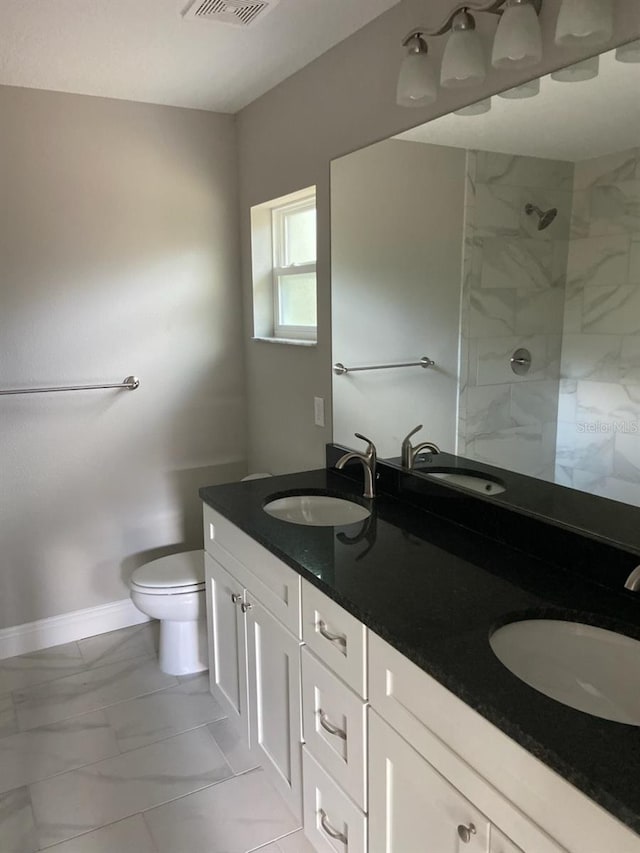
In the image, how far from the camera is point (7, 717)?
2443 mm

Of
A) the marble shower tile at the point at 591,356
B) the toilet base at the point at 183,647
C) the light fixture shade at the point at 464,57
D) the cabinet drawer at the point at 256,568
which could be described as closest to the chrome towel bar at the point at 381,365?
the marble shower tile at the point at 591,356

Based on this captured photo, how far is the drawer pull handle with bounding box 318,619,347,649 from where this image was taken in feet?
4.90

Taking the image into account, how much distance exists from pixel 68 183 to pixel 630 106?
2170 millimetres

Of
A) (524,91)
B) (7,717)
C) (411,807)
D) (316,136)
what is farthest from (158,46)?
(7,717)

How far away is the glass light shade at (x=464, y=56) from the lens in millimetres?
1602

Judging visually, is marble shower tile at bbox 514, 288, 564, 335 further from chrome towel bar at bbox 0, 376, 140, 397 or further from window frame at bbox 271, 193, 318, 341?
chrome towel bar at bbox 0, 376, 140, 397

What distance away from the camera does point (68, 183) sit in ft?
8.90

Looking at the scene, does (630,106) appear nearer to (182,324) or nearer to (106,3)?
(106,3)

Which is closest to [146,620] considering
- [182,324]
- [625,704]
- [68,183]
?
[182,324]

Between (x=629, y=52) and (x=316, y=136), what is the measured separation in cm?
128

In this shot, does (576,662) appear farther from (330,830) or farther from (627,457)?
(330,830)

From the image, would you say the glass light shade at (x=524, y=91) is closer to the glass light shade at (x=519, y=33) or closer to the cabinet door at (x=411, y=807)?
the glass light shade at (x=519, y=33)

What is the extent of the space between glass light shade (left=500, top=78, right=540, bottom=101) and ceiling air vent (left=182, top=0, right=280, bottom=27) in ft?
2.39

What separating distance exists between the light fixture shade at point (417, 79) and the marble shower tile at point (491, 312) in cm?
54
